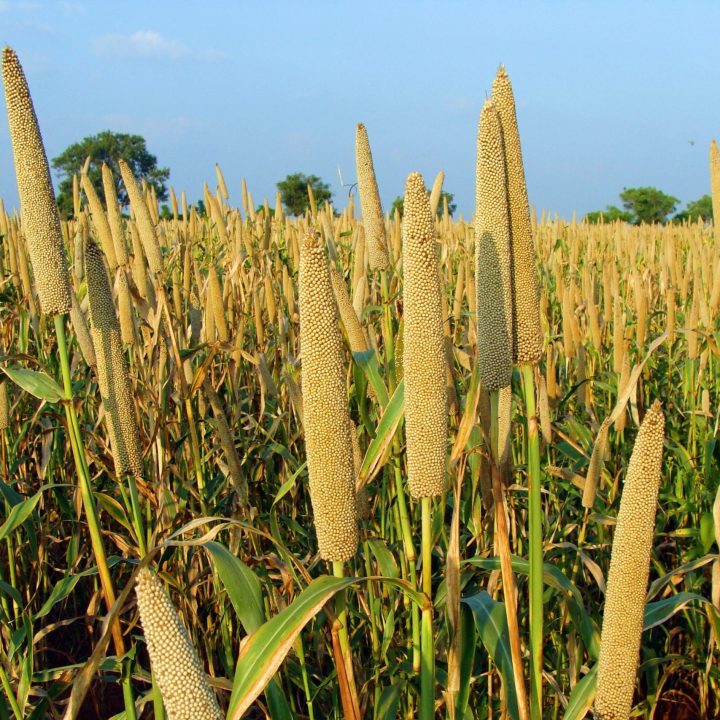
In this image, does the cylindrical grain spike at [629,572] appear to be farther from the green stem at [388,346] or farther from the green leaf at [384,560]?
the green stem at [388,346]

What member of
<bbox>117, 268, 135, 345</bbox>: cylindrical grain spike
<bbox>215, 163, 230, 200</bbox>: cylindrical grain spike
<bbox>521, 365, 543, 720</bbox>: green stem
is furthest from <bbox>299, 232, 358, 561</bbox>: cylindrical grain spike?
<bbox>215, 163, 230, 200</bbox>: cylindrical grain spike

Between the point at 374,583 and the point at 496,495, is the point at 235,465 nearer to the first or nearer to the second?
the point at 374,583

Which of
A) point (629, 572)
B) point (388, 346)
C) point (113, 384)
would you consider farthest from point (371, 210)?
point (629, 572)

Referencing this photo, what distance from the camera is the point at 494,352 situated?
1458mm

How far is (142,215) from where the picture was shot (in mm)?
3158

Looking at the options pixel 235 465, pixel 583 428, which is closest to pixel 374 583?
pixel 235 465

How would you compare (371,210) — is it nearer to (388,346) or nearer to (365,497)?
(388,346)

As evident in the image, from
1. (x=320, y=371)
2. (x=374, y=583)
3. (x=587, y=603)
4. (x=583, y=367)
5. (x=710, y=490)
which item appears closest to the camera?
(x=320, y=371)

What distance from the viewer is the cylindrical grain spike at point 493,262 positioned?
141 centimetres

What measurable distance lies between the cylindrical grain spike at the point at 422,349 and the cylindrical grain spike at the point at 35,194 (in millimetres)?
1001

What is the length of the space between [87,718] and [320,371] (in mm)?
2194

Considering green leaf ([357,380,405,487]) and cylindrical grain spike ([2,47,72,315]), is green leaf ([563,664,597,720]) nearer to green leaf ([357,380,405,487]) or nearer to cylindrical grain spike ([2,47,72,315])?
green leaf ([357,380,405,487])

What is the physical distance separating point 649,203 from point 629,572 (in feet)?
139

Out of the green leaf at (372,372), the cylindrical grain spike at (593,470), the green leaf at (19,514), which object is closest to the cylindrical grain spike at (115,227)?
the green leaf at (19,514)
